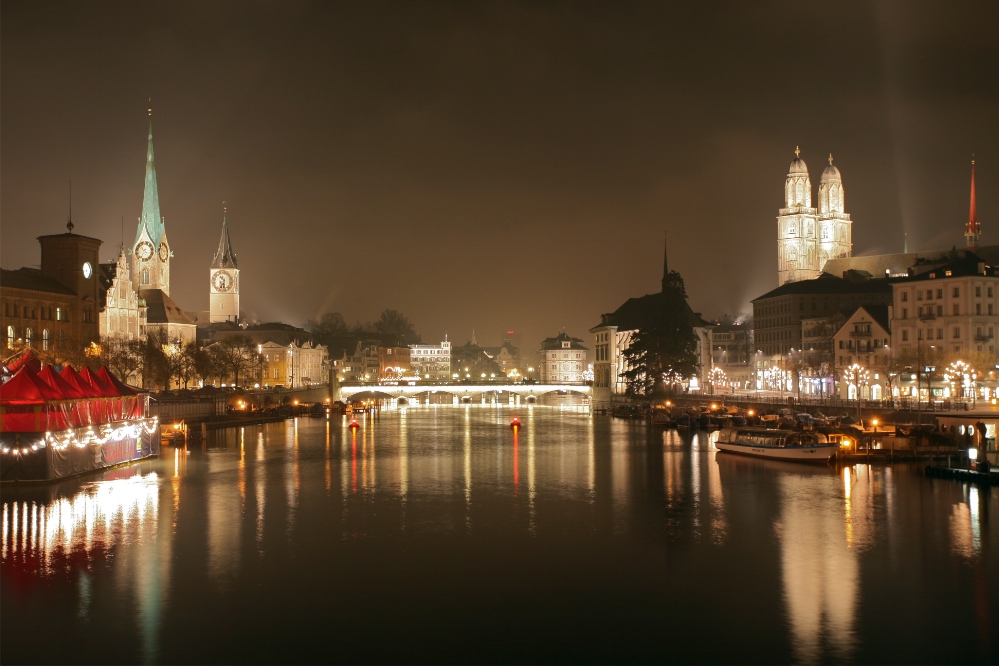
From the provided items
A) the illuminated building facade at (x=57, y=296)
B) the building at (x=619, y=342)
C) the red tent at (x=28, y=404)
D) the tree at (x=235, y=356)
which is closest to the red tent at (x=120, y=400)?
the red tent at (x=28, y=404)

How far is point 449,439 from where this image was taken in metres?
62.3

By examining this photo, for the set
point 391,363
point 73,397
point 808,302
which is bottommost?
point 73,397

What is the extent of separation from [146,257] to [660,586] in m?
130

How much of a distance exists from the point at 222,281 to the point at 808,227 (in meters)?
99.1

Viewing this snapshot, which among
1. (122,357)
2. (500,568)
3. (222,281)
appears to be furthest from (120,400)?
(222,281)

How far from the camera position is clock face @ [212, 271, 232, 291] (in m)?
167

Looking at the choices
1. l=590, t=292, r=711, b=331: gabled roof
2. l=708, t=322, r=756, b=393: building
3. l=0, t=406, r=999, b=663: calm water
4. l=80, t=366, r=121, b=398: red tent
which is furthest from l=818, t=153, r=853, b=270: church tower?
l=80, t=366, r=121, b=398: red tent

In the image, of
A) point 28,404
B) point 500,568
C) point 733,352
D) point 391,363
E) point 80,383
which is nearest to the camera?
point 500,568

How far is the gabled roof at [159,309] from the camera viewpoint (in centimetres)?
11814

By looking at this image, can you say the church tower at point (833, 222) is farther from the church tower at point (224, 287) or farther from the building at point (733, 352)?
the church tower at point (224, 287)

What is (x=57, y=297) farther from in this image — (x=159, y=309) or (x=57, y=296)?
(x=159, y=309)

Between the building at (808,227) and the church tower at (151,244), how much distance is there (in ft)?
328

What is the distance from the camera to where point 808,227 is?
168375mm

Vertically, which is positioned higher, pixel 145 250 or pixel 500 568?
pixel 145 250
